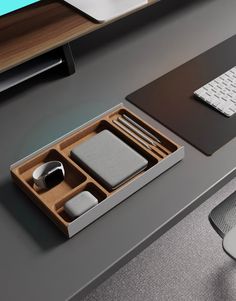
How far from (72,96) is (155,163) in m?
0.33

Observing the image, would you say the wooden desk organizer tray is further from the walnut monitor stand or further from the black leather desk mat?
the walnut monitor stand

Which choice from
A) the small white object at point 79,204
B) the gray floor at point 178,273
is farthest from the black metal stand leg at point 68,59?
the gray floor at point 178,273

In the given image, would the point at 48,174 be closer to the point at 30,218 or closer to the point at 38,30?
the point at 30,218

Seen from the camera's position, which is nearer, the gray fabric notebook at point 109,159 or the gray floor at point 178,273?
the gray fabric notebook at point 109,159

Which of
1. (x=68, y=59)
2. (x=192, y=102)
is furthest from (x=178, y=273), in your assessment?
(x=68, y=59)

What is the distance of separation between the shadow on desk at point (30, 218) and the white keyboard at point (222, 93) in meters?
0.46

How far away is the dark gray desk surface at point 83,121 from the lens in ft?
2.56

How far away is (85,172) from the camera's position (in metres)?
0.88

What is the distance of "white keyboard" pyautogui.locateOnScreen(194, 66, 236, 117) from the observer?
102 centimetres

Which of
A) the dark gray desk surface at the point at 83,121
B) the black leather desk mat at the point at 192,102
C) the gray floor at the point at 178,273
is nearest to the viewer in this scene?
the dark gray desk surface at the point at 83,121

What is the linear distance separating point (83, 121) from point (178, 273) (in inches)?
29.4

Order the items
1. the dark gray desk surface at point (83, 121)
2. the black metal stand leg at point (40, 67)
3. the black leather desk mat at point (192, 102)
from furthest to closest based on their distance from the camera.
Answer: the black metal stand leg at point (40, 67)
the black leather desk mat at point (192, 102)
the dark gray desk surface at point (83, 121)

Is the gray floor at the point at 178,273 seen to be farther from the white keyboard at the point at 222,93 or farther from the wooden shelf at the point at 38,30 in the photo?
the wooden shelf at the point at 38,30

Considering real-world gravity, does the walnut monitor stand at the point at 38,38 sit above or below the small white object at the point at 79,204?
above
